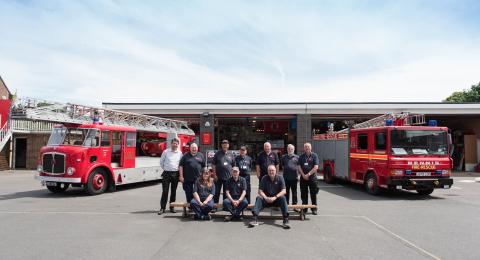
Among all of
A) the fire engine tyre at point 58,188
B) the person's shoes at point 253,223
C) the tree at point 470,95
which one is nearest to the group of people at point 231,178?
the person's shoes at point 253,223

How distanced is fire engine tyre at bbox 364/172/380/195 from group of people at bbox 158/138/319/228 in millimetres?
4592

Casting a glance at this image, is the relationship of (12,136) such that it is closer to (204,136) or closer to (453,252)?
(204,136)

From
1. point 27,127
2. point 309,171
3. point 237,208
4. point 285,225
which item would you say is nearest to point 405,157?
point 309,171

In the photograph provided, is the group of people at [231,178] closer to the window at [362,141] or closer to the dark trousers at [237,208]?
the dark trousers at [237,208]

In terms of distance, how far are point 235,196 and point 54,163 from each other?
7272 mm

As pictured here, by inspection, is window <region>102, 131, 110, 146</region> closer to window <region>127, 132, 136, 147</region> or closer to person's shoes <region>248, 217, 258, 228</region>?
window <region>127, 132, 136, 147</region>

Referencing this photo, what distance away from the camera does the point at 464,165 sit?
26.7 meters

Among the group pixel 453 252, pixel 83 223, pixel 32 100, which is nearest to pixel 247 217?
pixel 83 223

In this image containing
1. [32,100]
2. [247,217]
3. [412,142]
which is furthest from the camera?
[412,142]

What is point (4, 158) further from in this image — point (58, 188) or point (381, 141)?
point (381, 141)

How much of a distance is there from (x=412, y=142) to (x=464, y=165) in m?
18.6

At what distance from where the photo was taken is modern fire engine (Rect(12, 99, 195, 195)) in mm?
11664

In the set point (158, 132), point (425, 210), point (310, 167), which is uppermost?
point (158, 132)

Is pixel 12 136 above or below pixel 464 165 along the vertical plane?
above
